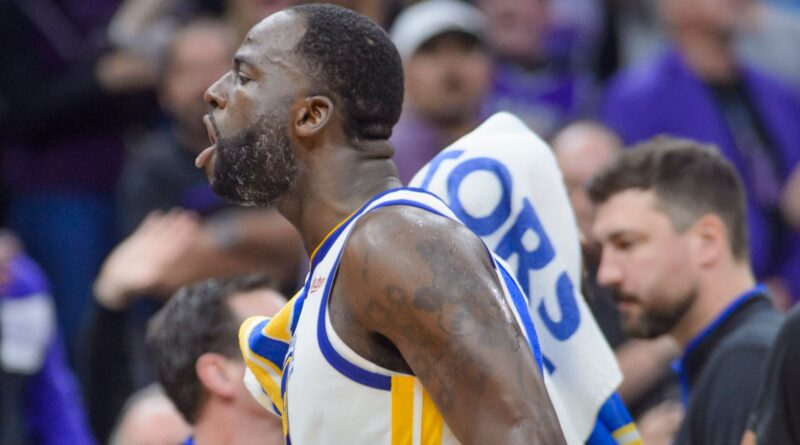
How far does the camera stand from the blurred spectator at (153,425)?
4898 mm

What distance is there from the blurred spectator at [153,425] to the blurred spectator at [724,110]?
3.04 meters

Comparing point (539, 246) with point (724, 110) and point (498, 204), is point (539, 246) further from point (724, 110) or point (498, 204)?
point (724, 110)

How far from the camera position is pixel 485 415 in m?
2.47

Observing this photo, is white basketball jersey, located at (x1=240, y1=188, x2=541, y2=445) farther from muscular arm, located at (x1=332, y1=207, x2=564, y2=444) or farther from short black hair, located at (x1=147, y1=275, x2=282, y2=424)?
short black hair, located at (x1=147, y1=275, x2=282, y2=424)

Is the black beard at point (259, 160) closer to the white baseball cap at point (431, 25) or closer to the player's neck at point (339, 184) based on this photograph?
the player's neck at point (339, 184)

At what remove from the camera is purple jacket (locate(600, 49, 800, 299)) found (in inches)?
271

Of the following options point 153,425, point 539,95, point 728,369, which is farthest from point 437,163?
point 539,95

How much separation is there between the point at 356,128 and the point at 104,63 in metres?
4.63

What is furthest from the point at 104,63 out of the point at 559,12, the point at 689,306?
the point at 689,306

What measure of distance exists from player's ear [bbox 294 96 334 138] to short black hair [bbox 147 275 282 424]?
1.33 meters

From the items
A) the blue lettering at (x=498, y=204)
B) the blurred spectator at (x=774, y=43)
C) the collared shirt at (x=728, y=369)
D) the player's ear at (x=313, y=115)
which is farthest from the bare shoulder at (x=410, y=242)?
the blurred spectator at (x=774, y=43)

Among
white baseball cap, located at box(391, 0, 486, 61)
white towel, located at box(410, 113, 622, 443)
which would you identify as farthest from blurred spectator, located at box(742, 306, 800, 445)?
white baseball cap, located at box(391, 0, 486, 61)

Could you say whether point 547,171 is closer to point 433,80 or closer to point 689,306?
point 689,306

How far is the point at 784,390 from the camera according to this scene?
11.3 feet
